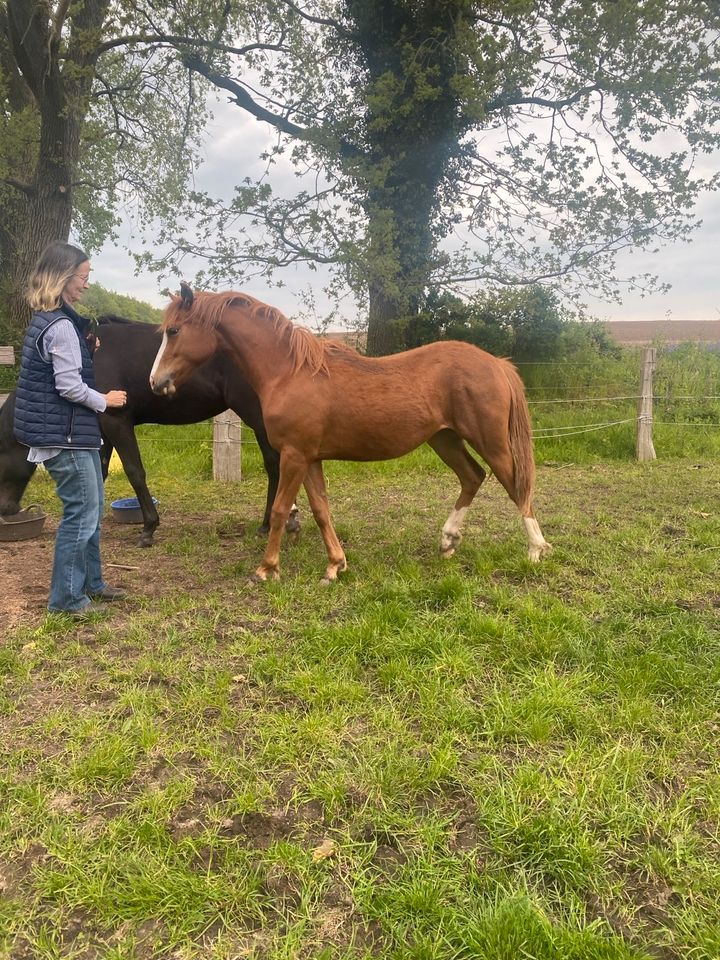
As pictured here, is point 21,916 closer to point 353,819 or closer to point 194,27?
point 353,819

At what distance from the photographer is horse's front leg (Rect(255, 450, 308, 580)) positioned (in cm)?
405

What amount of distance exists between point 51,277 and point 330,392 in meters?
1.81

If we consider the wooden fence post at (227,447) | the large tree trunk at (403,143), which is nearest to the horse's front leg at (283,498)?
the wooden fence post at (227,447)

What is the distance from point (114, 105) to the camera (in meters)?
12.1

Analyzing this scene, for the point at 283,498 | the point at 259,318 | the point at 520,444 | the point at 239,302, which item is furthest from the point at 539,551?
the point at 239,302

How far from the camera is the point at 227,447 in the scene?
Result: 7.71m

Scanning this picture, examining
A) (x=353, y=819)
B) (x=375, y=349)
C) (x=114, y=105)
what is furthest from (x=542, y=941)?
(x=114, y=105)

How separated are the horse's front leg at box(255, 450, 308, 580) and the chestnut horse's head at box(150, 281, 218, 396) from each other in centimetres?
96

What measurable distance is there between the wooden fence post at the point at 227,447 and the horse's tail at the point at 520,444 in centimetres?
428

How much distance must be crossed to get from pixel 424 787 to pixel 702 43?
11359mm

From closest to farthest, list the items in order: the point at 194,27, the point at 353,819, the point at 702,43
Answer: the point at 353,819, the point at 702,43, the point at 194,27

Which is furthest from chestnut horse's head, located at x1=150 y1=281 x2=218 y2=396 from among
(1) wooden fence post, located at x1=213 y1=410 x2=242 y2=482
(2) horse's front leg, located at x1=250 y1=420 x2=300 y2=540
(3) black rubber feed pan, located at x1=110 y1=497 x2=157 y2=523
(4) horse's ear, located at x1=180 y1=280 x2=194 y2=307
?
(1) wooden fence post, located at x1=213 y1=410 x2=242 y2=482

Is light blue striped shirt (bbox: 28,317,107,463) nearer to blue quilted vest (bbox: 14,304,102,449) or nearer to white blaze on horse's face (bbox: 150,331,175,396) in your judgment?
blue quilted vest (bbox: 14,304,102,449)

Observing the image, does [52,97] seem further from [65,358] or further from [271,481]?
[65,358]
